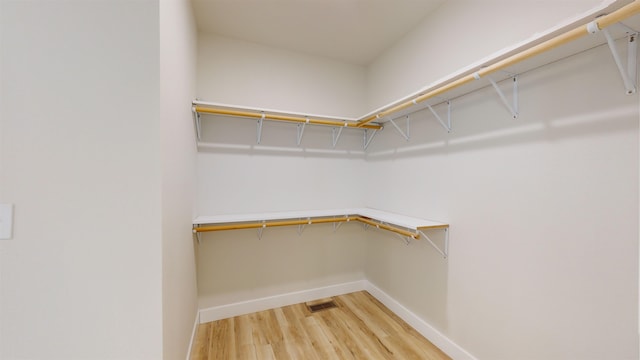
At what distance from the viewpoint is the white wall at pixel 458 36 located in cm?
125

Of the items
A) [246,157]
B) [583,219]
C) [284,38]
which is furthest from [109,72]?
[583,219]

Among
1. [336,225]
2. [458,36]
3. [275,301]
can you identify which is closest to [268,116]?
[336,225]

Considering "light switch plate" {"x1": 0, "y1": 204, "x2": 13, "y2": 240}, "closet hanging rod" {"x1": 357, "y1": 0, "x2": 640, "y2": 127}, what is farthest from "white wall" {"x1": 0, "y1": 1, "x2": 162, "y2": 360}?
"closet hanging rod" {"x1": 357, "y1": 0, "x2": 640, "y2": 127}

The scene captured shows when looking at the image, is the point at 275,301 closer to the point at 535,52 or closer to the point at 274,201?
the point at 274,201

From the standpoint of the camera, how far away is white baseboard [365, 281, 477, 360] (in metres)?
1.70

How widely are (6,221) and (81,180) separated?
272 millimetres

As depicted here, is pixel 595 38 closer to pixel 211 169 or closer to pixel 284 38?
pixel 284 38

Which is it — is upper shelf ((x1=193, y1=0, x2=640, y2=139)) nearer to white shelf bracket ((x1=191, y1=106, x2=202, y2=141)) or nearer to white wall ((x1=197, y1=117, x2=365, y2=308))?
white shelf bracket ((x1=191, y1=106, x2=202, y2=141))

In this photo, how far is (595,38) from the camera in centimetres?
101

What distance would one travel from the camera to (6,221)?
88 cm

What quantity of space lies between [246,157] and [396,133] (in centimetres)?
144

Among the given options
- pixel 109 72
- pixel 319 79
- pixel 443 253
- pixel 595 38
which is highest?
pixel 319 79

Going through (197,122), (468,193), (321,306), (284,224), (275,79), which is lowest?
(321,306)

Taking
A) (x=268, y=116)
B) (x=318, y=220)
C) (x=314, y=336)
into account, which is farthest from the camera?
(x=318, y=220)
